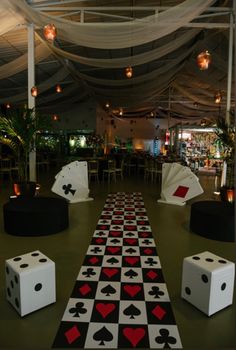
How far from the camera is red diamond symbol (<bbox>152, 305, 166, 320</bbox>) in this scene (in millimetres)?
2302

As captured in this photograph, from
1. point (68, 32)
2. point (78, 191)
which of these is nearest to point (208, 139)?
point (78, 191)

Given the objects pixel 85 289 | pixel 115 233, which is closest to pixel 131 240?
pixel 115 233

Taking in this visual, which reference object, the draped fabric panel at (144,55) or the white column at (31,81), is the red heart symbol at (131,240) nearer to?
the white column at (31,81)

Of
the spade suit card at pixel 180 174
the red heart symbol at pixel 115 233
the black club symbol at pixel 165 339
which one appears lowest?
the black club symbol at pixel 165 339

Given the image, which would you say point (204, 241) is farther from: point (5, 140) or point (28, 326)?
point (5, 140)

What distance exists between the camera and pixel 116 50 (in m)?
7.47

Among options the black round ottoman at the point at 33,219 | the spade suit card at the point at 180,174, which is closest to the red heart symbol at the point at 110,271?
the black round ottoman at the point at 33,219

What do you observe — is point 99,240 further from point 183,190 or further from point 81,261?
point 183,190

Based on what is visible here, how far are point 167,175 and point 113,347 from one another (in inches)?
191

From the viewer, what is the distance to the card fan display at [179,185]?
5996 millimetres

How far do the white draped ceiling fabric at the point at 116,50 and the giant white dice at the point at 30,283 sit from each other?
366 cm

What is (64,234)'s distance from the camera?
167 inches

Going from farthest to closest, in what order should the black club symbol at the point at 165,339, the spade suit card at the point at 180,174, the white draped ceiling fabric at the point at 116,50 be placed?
the spade suit card at the point at 180,174
the white draped ceiling fabric at the point at 116,50
the black club symbol at the point at 165,339

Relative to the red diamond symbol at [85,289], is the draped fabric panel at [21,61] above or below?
above
